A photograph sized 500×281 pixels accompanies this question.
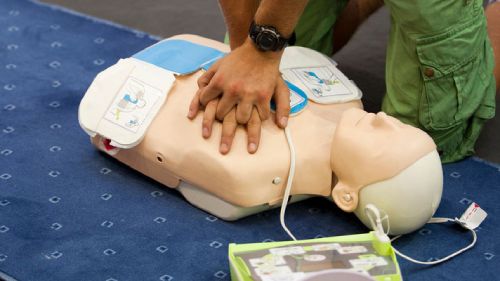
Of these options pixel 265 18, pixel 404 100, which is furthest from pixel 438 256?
pixel 265 18

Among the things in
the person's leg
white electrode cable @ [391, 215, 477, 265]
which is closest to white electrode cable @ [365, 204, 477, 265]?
white electrode cable @ [391, 215, 477, 265]

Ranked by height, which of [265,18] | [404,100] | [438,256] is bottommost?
[438,256]

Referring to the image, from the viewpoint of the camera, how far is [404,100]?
5.56 feet

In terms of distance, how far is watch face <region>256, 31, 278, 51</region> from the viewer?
150 centimetres

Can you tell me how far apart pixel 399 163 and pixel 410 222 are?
114 mm

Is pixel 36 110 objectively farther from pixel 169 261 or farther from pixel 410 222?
pixel 410 222

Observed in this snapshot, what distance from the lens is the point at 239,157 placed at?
1.47 meters

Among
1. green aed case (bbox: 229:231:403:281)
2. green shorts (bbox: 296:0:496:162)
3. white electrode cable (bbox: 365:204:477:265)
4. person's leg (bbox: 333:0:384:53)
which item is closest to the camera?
green aed case (bbox: 229:231:403:281)

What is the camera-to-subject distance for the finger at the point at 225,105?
149 cm

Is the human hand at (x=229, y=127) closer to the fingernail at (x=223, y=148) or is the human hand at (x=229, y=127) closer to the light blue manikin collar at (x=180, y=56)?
the fingernail at (x=223, y=148)

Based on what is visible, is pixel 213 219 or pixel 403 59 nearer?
pixel 213 219

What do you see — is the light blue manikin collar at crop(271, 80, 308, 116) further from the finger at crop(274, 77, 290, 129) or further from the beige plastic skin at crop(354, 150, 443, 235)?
the beige plastic skin at crop(354, 150, 443, 235)

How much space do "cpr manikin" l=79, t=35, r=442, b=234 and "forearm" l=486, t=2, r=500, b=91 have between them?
1.49 ft

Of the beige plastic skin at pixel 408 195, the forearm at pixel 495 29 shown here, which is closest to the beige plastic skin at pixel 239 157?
the beige plastic skin at pixel 408 195
